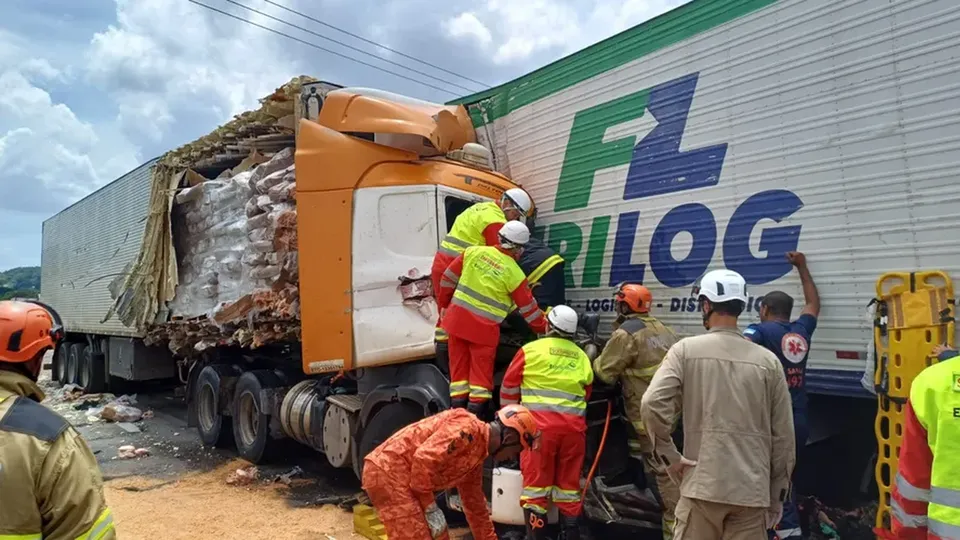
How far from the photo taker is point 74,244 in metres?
13.9

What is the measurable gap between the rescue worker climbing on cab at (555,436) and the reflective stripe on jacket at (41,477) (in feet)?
8.46

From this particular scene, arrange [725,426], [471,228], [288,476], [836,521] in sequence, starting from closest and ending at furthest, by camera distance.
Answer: [725,426] → [836,521] → [471,228] → [288,476]

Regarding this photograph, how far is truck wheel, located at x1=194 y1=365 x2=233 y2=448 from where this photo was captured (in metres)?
8.23

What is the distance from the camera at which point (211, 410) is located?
336 inches

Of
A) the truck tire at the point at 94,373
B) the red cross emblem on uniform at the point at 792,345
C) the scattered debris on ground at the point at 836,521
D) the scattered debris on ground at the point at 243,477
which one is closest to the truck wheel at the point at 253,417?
Result: the scattered debris on ground at the point at 243,477

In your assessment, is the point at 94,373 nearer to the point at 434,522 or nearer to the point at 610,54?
the point at 610,54

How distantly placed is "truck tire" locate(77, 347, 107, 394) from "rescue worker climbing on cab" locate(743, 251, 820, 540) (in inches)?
514

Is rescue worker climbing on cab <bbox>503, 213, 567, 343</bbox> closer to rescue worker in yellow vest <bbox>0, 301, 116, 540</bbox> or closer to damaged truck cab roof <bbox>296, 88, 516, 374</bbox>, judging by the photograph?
damaged truck cab roof <bbox>296, 88, 516, 374</bbox>

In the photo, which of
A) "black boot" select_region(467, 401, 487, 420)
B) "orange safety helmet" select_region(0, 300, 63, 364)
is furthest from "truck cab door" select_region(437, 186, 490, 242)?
"orange safety helmet" select_region(0, 300, 63, 364)

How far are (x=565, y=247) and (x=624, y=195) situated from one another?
72 centimetres

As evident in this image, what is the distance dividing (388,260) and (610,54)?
2345mm

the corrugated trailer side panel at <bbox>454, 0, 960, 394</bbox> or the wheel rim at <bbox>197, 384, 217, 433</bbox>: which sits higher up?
the corrugated trailer side panel at <bbox>454, 0, 960, 394</bbox>

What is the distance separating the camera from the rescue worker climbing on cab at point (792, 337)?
3801 mm

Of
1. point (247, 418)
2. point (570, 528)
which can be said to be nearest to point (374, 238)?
point (570, 528)
